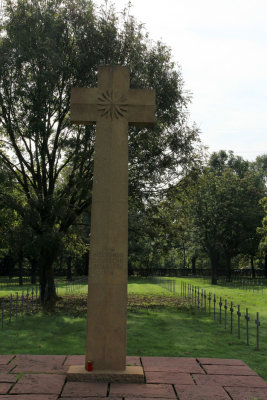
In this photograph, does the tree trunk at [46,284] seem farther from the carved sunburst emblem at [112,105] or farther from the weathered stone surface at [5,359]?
the carved sunburst emblem at [112,105]

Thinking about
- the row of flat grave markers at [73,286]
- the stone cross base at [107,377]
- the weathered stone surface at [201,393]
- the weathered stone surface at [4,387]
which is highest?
the stone cross base at [107,377]

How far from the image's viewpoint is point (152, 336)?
37.1 ft

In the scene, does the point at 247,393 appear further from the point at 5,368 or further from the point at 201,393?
the point at 5,368

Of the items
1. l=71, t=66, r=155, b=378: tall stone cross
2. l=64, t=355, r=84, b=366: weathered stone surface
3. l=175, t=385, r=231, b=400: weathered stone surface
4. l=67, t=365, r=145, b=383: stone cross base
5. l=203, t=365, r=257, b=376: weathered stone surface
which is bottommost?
l=203, t=365, r=257, b=376: weathered stone surface

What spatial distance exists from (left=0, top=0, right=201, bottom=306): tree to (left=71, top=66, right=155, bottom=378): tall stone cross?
9245mm

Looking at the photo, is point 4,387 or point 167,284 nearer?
point 4,387

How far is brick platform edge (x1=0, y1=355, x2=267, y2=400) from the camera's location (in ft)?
18.5

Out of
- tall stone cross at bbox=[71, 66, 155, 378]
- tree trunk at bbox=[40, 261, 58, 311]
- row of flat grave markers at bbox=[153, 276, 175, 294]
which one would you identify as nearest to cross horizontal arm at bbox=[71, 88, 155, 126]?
tall stone cross at bbox=[71, 66, 155, 378]

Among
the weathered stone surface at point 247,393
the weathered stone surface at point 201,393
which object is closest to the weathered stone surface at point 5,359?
the weathered stone surface at point 201,393

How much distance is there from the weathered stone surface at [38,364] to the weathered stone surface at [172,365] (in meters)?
1.52

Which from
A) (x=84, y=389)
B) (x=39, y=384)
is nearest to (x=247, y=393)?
(x=84, y=389)

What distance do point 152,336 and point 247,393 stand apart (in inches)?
223

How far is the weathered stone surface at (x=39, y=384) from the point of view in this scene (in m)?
5.74

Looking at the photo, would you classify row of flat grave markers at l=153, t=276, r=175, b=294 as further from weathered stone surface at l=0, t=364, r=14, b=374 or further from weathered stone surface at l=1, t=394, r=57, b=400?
weathered stone surface at l=1, t=394, r=57, b=400
